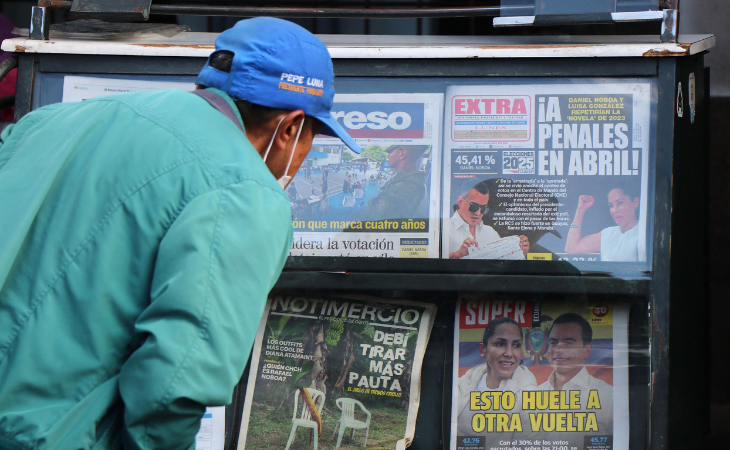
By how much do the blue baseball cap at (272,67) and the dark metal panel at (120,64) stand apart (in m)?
0.95

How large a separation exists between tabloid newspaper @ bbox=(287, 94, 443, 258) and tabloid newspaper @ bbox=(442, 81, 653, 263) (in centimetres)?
6

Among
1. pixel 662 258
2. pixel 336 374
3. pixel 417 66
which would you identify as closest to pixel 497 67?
pixel 417 66

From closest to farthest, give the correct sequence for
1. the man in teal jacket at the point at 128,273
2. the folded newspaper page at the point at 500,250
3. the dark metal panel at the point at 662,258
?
the man in teal jacket at the point at 128,273
the dark metal panel at the point at 662,258
the folded newspaper page at the point at 500,250

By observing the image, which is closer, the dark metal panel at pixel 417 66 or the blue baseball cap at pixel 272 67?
the blue baseball cap at pixel 272 67

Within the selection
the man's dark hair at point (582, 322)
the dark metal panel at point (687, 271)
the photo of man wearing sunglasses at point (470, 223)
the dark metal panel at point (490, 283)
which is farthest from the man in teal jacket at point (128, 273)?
the dark metal panel at point (687, 271)

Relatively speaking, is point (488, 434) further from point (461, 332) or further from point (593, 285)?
point (593, 285)

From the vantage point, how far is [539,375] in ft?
7.46

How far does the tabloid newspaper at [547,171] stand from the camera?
218 cm

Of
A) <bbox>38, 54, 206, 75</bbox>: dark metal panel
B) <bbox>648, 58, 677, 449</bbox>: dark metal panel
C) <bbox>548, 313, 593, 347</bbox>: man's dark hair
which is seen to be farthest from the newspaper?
<bbox>38, 54, 206, 75</bbox>: dark metal panel

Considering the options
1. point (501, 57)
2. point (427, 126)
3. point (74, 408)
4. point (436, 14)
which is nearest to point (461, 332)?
point (427, 126)

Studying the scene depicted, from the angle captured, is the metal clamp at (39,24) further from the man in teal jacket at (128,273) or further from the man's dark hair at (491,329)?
the man's dark hair at (491,329)

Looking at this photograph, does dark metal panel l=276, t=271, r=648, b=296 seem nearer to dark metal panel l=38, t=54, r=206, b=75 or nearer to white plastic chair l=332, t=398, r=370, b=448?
white plastic chair l=332, t=398, r=370, b=448

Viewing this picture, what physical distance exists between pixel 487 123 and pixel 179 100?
1333 mm

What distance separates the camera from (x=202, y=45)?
2271mm
